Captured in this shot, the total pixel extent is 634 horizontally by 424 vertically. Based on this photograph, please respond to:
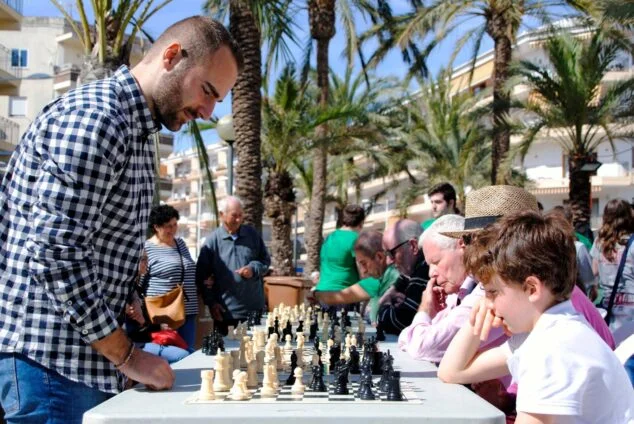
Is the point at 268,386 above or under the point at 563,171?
under

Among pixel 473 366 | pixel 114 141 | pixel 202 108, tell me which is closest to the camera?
pixel 114 141

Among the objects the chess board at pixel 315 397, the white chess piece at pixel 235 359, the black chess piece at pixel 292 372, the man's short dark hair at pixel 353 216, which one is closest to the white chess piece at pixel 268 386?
the chess board at pixel 315 397

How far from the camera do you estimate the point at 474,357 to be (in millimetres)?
2773

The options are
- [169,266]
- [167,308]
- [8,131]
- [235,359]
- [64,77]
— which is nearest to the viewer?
[235,359]

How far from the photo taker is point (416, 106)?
3228 cm

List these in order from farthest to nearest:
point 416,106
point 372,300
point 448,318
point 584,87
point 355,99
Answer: point 416,106 → point 355,99 → point 584,87 → point 372,300 → point 448,318

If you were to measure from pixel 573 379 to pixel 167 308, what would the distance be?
15.2ft

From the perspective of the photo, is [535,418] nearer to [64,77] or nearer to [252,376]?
[252,376]

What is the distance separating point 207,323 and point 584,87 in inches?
479

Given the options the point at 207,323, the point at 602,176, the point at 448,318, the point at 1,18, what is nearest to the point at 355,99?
the point at 1,18

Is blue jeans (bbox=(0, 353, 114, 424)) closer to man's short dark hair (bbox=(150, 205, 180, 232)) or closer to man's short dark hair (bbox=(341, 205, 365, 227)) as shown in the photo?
man's short dark hair (bbox=(150, 205, 180, 232))

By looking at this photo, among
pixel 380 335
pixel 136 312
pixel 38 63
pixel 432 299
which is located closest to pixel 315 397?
pixel 432 299

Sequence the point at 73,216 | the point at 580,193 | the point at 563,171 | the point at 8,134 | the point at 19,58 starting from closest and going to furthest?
the point at 73,216 < the point at 580,193 < the point at 8,134 < the point at 563,171 < the point at 19,58

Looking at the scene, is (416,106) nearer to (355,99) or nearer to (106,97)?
(355,99)
